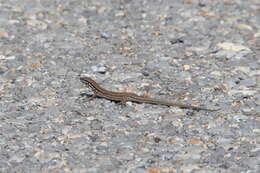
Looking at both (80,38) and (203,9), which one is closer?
(80,38)

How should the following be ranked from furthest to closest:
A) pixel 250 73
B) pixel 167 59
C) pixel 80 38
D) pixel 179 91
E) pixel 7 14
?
1. pixel 7 14
2. pixel 80 38
3. pixel 167 59
4. pixel 250 73
5. pixel 179 91

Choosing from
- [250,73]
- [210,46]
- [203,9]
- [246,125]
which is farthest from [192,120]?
[203,9]

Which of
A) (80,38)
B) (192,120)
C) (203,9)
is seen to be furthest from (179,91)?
(203,9)

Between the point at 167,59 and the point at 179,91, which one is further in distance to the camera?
the point at 167,59

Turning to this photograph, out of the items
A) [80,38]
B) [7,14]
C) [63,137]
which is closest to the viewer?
[63,137]

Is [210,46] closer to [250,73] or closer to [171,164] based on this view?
[250,73]

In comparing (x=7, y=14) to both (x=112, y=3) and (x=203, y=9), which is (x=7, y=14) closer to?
(x=112, y=3)
